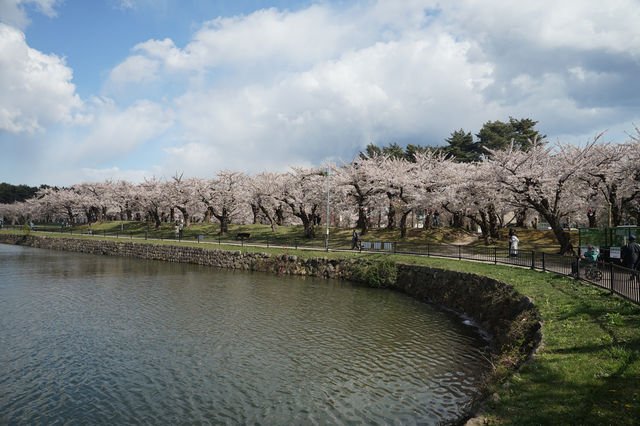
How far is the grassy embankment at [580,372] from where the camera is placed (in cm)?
649

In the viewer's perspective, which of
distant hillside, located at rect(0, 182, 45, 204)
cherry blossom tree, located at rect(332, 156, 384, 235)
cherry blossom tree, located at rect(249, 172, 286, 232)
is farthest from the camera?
distant hillside, located at rect(0, 182, 45, 204)

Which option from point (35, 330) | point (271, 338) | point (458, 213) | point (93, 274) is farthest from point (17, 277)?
point (458, 213)

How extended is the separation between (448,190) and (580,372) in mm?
36223

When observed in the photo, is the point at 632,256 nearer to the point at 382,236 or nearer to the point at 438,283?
the point at 438,283

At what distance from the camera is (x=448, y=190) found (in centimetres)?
4244

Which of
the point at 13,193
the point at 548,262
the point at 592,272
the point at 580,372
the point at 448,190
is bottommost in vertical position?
the point at 580,372

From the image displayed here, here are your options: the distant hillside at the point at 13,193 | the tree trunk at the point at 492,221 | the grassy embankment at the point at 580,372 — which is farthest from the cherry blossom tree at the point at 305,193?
the distant hillside at the point at 13,193

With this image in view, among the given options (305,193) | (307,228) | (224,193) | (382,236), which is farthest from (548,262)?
(224,193)

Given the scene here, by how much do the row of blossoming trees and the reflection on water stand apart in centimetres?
1724

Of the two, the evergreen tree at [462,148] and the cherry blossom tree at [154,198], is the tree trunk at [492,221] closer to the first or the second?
the evergreen tree at [462,148]

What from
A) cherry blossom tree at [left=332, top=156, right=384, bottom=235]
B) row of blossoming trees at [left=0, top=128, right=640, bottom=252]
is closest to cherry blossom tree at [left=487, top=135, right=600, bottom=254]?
row of blossoming trees at [left=0, top=128, right=640, bottom=252]

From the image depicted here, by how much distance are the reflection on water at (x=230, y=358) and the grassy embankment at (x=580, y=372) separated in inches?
93.6

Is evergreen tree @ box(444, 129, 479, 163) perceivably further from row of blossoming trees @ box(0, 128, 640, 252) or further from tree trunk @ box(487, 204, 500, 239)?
tree trunk @ box(487, 204, 500, 239)

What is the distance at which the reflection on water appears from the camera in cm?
945
